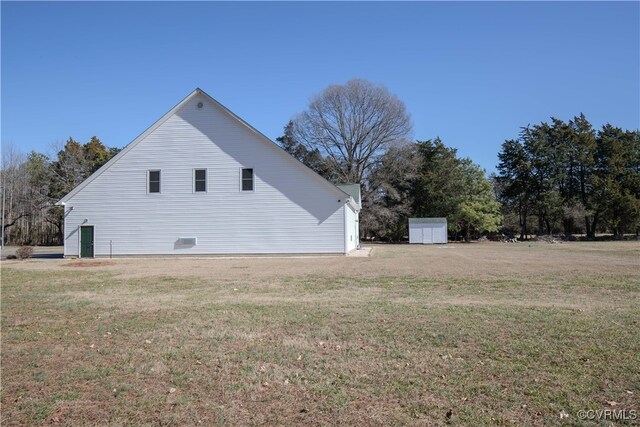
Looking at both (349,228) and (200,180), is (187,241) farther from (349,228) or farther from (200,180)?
(349,228)

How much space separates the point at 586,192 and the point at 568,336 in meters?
60.9

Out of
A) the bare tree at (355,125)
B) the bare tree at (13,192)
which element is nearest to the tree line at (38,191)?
the bare tree at (13,192)

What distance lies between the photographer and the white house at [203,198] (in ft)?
80.4

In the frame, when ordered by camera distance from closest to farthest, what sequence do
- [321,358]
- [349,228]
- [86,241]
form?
[321,358] < [86,241] < [349,228]

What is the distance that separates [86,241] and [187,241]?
5.98 meters

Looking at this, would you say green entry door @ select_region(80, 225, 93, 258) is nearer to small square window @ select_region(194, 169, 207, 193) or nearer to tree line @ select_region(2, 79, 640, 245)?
small square window @ select_region(194, 169, 207, 193)

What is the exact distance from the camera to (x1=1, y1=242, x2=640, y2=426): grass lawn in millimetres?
3930

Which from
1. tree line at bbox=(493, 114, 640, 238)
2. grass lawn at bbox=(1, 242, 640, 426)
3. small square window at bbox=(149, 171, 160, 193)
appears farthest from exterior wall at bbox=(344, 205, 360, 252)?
tree line at bbox=(493, 114, 640, 238)

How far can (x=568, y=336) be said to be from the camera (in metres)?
5.97

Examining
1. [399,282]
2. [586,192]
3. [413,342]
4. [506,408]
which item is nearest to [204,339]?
[413,342]

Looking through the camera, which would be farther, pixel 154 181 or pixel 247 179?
pixel 154 181

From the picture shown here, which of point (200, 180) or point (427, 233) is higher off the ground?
point (200, 180)

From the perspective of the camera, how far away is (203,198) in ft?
81.7

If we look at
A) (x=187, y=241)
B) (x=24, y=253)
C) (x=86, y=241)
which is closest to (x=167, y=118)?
(x=187, y=241)
